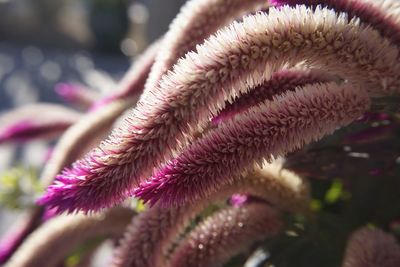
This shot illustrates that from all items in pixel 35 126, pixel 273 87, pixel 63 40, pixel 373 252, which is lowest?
pixel 373 252

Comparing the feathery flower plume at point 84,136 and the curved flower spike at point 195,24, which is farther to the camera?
the feathery flower plume at point 84,136

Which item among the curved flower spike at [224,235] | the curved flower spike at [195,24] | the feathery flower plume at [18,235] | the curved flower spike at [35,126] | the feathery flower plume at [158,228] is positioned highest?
the curved flower spike at [35,126]

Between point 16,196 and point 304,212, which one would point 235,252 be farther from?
point 16,196

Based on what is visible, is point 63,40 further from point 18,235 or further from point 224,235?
point 224,235

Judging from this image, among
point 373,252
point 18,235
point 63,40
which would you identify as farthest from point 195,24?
point 63,40

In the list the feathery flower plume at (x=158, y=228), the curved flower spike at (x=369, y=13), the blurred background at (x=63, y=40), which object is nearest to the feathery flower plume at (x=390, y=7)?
the curved flower spike at (x=369, y=13)

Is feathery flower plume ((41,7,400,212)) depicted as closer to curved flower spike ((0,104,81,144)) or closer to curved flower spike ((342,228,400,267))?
curved flower spike ((342,228,400,267))

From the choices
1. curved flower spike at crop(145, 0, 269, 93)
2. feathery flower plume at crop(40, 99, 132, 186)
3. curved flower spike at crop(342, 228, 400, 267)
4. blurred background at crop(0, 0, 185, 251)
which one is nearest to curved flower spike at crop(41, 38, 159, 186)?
feathery flower plume at crop(40, 99, 132, 186)

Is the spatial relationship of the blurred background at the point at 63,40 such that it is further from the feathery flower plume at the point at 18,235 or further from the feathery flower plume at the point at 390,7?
the feathery flower plume at the point at 390,7

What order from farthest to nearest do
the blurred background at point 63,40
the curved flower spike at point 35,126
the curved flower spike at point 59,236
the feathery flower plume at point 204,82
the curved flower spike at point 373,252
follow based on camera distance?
1. the blurred background at point 63,40
2. the curved flower spike at point 35,126
3. the curved flower spike at point 59,236
4. the curved flower spike at point 373,252
5. the feathery flower plume at point 204,82
